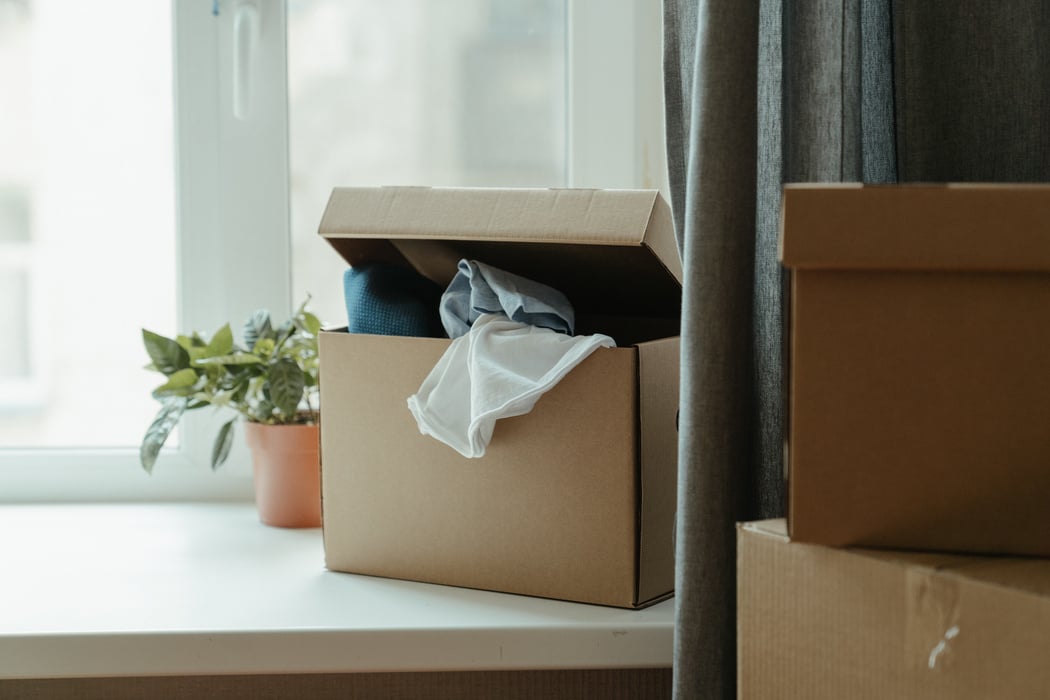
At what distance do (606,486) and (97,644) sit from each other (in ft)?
1.44

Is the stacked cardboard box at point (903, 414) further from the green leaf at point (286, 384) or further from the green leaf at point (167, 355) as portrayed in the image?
the green leaf at point (167, 355)

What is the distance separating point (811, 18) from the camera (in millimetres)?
821

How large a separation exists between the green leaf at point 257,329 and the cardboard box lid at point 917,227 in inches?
30.0

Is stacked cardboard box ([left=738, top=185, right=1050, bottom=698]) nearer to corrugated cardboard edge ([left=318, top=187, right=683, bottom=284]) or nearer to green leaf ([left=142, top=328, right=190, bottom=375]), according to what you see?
corrugated cardboard edge ([left=318, top=187, right=683, bottom=284])

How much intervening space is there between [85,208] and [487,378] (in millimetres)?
823

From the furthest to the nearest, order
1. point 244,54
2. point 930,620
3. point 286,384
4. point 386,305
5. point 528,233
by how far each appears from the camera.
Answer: point 244,54, point 286,384, point 386,305, point 528,233, point 930,620

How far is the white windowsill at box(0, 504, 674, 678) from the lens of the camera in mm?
820

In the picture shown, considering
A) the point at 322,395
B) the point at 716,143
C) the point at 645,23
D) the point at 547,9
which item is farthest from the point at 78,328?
the point at 716,143

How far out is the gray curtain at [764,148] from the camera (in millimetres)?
766

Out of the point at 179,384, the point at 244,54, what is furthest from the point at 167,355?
the point at 244,54

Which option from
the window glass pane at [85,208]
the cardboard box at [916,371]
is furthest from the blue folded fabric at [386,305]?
the window glass pane at [85,208]

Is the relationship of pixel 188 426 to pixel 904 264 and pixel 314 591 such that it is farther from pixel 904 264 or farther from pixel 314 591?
pixel 904 264

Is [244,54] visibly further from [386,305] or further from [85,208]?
[386,305]

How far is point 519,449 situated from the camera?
862mm
